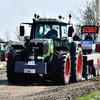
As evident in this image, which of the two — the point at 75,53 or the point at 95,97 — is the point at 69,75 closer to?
the point at 75,53

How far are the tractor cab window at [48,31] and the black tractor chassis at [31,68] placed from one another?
1.68m

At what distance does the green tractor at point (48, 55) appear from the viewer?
34.9ft

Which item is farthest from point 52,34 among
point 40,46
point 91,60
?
point 91,60

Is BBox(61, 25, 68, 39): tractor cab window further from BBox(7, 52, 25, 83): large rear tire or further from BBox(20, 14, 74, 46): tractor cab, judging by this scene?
BBox(7, 52, 25, 83): large rear tire

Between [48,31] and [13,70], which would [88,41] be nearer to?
[48,31]

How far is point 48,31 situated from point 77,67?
6.35 ft

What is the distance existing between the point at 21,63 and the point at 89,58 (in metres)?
4.07

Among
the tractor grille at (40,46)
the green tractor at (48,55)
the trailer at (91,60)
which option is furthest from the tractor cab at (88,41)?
the tractor grille at (40,46)

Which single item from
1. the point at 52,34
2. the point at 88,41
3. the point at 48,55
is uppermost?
the point at 52,34

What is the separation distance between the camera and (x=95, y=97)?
25.2 feet

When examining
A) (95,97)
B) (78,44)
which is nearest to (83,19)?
(78,44)

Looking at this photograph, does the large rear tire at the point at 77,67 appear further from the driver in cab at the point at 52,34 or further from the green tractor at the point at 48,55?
the driver in cab at the point at 52,34

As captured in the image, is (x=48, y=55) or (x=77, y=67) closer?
(x=48, y=55)

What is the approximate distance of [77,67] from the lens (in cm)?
1238
